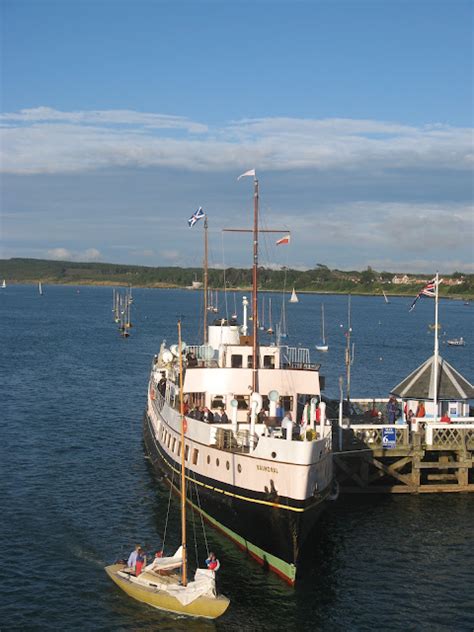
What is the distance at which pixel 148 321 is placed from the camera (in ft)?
622

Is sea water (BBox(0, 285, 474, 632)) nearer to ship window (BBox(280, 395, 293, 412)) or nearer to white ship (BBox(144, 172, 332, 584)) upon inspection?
white ship (BBox(144, 172, 332, 584))

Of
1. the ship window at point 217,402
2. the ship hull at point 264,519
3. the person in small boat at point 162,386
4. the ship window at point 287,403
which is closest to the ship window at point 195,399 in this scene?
the ship window at point 217,402

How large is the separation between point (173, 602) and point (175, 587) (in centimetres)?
52

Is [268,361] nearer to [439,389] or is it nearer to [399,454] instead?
[399,454]

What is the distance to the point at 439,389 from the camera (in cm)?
4619

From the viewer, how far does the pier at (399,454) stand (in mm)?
43250

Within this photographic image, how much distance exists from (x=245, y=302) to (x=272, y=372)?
7.57 meters

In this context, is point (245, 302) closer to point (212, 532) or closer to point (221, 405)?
point (221, 405)

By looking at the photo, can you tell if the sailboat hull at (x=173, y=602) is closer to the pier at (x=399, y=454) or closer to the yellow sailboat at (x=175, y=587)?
the yellow sailboat at (x=175, y=587)

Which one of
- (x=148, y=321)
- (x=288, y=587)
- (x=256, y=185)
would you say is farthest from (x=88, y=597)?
(x=148, y=321)

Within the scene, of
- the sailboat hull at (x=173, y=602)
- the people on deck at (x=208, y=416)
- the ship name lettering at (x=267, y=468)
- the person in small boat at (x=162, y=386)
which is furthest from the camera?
the person in small boat at (x=162, y=386)

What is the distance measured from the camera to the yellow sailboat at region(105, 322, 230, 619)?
29.1 m

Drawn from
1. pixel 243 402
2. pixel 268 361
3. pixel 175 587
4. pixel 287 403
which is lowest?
pixel 175 587

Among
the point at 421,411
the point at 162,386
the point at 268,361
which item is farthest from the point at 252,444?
the point at 162,386
